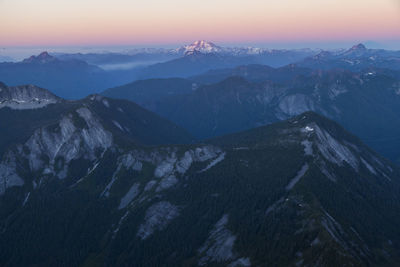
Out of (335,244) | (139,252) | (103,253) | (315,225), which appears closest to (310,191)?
(315,225)

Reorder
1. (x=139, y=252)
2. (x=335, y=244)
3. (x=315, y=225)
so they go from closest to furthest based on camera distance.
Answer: (x=335, y=244)
(x=315, y=225)
(x=139, y=252)

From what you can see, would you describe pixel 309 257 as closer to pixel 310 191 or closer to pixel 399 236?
pixel 310 191

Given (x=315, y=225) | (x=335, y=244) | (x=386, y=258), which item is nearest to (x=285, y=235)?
(x=315, y=225)

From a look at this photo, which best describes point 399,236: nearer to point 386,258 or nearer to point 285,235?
point 386,258

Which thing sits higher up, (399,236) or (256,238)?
(256,238)

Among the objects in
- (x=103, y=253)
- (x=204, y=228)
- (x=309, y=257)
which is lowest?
(x=103, y=253)

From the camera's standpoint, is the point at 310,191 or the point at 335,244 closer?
the point at 335,244

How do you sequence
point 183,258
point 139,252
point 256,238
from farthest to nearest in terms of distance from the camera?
point 139,252, point 183,258, point 256,238

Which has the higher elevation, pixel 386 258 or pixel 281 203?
pixel 281 203

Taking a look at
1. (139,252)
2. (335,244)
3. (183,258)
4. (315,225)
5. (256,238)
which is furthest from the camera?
(139,252)
